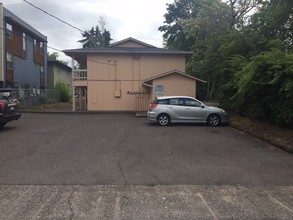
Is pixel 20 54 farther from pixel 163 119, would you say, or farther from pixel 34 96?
pixel 163 119

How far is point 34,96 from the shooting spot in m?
38.1

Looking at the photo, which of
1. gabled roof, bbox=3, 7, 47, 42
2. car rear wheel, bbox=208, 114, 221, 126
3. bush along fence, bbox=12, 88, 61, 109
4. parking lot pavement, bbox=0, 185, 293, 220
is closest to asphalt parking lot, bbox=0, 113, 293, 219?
parking lot pavement, bbox=0, 185, 293, 220

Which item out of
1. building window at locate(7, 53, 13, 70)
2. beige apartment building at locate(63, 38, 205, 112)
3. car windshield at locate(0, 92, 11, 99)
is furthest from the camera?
building window at locate(7, 53, 13, 70)

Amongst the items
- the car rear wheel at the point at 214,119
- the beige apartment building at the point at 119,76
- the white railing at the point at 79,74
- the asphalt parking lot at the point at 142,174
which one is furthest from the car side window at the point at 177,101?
the white railing at the point at 79,74

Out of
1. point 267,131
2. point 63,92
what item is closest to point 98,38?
point 63,92

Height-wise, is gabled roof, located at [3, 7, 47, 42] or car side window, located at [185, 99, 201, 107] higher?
gabled roof, located at [3, 7, 47, 42]

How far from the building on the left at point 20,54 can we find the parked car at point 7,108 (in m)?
17.4

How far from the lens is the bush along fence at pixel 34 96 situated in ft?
110

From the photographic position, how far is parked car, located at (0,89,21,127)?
16.5m

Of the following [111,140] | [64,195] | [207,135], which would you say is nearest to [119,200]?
[64,195]

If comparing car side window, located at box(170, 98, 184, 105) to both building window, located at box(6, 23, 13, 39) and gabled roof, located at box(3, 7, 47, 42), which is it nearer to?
gabled roof, located at box(3, 7, 47, 42)

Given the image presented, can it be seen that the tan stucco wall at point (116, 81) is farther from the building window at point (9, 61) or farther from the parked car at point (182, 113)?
the parked car at point (182, 113)

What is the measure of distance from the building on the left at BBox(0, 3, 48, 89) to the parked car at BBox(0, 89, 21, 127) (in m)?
17.4

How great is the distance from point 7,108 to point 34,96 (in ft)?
71.7
